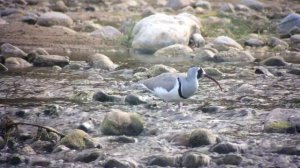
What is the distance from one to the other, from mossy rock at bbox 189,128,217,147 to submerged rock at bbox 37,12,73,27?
13.8 metres

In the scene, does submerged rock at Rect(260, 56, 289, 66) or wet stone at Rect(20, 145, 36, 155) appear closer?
wet stone at Rect(20, 145, 36, 155)

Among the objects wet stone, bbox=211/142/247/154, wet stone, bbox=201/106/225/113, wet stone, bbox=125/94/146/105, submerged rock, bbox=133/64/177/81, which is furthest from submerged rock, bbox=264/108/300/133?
submerged rock, bbox=133/64/177/81

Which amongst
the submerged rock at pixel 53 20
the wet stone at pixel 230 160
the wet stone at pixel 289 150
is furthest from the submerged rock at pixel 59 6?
the wet stone at pixel 230 160

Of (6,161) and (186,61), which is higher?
(186,61)

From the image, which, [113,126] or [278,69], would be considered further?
[278,69]

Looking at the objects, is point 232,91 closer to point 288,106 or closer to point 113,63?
point 288,106

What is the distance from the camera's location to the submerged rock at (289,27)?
21.6m

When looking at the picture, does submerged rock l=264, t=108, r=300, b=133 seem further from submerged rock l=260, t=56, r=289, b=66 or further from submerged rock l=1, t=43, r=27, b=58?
submerged rock l=1, t=43, r=27, b=58

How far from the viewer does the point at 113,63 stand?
1644 cm

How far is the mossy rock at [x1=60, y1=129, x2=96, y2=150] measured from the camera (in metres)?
8.70

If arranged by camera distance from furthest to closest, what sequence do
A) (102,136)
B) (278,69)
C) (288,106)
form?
(278,69) < (288,106) < (102,136)

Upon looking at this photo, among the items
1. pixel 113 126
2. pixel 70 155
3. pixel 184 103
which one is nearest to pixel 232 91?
pixel 184 103

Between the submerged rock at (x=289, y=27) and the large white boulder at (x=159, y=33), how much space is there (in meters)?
4.01

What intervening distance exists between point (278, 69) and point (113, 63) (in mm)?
4148
